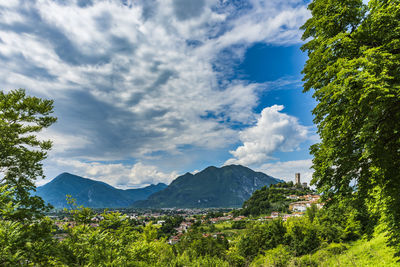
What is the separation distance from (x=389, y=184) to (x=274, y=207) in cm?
11684

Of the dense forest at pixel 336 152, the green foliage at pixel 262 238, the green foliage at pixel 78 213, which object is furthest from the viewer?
the green foliage at pixel 262 238

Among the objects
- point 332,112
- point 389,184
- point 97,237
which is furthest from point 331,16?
point 97,237

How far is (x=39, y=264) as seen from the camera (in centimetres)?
544

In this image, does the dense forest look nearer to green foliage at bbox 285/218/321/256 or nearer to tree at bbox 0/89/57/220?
tree at bbox 0/89/57/220

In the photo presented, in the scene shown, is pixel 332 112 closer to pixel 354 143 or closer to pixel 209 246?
pixel 354 143

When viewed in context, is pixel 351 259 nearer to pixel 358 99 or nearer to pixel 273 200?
pixel 358 99

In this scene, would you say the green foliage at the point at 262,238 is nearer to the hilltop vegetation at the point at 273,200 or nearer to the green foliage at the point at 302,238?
the green foliage at the point at 302,238

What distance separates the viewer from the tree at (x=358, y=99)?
204 inches

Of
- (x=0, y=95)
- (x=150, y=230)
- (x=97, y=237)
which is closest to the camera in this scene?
(x=97, y=237)

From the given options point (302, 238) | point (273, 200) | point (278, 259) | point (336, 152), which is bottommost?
point (273, 200)

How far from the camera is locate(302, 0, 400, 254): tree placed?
5.19m

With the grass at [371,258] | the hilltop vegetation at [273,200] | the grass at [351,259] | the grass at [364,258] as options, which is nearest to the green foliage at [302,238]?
the grass at [351,259]

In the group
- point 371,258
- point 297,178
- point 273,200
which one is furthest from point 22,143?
point 297,178

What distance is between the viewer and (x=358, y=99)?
5625 millimetres
